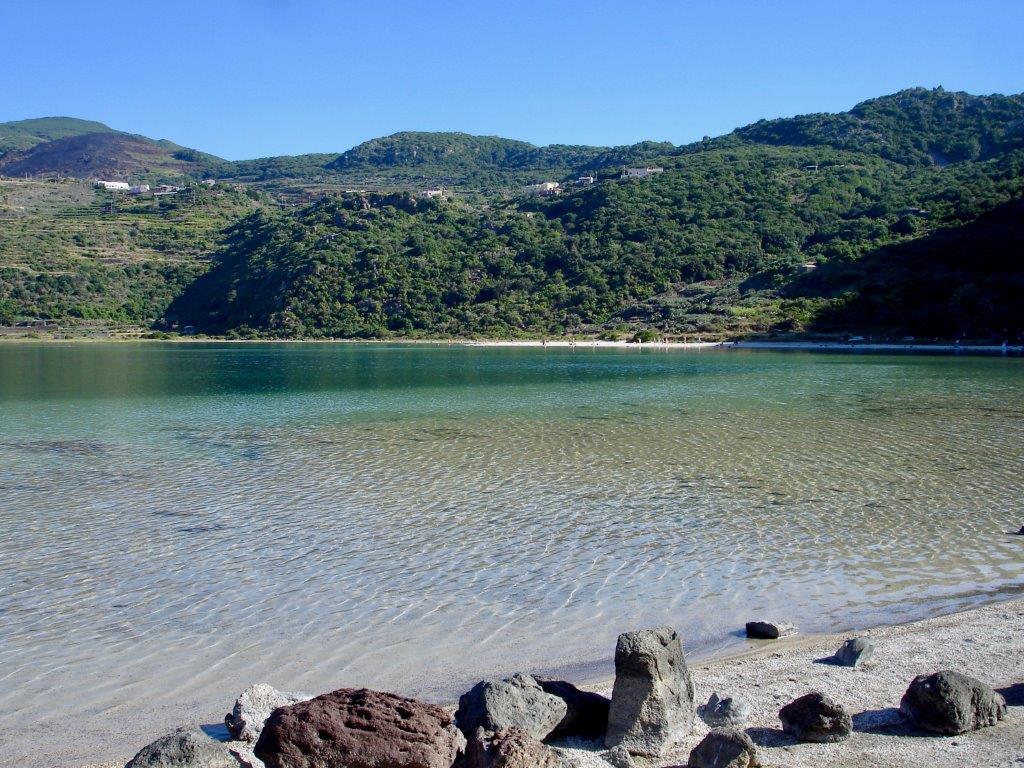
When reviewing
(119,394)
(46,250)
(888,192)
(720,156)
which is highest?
(720,156)

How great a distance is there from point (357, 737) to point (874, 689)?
3.17 metres

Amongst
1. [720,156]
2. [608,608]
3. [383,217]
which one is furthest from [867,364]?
[720,156]

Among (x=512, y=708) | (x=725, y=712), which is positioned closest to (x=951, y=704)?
(x=725, y=712)

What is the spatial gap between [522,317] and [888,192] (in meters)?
49.1

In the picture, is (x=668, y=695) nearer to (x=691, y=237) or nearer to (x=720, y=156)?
(x=691, y=237)

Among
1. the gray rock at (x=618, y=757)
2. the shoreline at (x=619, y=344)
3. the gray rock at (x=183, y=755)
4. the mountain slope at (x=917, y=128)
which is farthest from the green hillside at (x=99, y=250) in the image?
the gray rock at (x=618, y=757)

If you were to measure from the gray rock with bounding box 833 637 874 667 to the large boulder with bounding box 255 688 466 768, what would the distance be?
111 inches

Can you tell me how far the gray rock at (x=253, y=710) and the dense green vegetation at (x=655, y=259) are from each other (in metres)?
66.2

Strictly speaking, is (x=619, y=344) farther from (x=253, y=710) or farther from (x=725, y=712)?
(x=253, y=710)

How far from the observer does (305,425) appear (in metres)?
21.0

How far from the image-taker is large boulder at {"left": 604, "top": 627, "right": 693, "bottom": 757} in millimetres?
4688

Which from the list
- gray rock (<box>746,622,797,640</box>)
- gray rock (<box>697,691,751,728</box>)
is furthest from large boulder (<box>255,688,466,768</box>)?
gray rock (<box>746,622,797,640</box>)

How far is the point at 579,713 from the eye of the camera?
194 inches

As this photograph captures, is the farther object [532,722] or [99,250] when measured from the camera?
[99,250]
